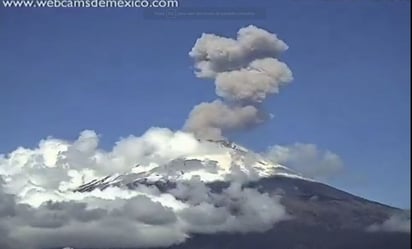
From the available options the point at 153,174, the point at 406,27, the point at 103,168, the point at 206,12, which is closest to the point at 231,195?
the point at 153,174

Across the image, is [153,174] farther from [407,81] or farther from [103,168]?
[407,81]

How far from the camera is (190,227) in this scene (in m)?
5.32

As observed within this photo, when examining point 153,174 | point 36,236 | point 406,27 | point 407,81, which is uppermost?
point 406,27

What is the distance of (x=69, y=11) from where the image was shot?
17.7 feet

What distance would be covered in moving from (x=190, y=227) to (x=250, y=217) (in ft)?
1.35

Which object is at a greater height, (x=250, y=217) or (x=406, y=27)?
(x=406, y=27)

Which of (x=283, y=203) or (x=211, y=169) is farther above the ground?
(x=211, y=169)

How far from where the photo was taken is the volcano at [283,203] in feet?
17.0

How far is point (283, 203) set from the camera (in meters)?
5.38

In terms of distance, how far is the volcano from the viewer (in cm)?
518

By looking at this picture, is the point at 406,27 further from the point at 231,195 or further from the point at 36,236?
the point at 36,236

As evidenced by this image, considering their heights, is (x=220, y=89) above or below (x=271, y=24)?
below

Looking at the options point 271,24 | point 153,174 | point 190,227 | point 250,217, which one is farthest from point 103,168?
point 271,24

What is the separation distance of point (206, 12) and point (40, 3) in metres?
1.13
